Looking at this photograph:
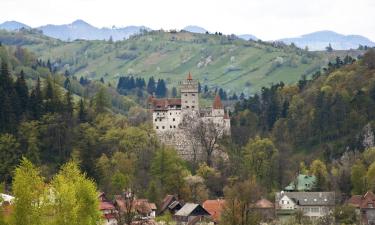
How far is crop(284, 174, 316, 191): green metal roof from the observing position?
133750 mm

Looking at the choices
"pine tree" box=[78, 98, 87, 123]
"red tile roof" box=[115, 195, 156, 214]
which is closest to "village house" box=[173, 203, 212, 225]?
"red tile roof" box=[115, 195, 156, 214]

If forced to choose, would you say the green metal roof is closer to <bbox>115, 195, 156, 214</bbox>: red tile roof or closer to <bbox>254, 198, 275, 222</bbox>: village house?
<bbox>254, 198, 275, 222</bbox>: village house

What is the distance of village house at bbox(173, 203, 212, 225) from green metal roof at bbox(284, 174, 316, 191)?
21.2 m

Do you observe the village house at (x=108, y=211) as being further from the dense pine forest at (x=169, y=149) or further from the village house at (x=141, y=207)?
the dense pine forest at (x=169, y=149)

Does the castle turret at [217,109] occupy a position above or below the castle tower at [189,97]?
below

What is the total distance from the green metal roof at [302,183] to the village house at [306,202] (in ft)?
14.4

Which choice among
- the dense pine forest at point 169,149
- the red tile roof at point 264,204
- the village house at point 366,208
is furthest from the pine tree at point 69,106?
the village house at point 366,208

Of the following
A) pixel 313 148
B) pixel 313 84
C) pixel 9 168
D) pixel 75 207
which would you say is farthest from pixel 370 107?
pixel 75 207

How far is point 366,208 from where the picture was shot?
119m

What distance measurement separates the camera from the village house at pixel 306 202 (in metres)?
125

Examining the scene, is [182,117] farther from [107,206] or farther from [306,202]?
[107,206]

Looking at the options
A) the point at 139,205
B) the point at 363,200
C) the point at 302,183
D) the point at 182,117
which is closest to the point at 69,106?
the point at 182,117

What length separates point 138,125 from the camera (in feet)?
516

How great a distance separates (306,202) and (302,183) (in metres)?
7.56
